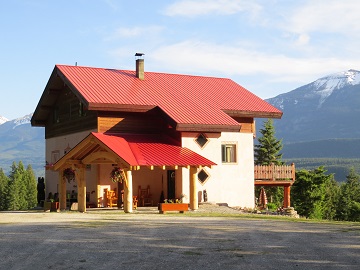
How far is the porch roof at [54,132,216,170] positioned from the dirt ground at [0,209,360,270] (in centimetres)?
779

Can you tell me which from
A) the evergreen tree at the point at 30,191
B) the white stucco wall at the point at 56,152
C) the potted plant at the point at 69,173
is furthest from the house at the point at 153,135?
the evergreen tree at the point at 30,191

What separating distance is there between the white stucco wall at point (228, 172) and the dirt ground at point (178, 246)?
1233 centimetres

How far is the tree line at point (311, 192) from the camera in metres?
63.1

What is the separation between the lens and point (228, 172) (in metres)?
34.3

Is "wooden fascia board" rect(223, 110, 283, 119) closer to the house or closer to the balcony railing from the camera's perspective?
the house

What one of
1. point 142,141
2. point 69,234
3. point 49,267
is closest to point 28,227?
point 69,234

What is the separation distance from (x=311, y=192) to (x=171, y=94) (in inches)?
1267

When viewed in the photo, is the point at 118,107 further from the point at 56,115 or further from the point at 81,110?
the point at 56,115

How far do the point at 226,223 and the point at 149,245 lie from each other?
22.0ft

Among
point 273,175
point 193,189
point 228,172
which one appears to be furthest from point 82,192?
point 273,175

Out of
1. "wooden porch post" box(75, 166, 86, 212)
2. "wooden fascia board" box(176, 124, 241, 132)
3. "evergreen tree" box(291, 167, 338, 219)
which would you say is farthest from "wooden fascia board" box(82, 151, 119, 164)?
"evergreen tree" box(291, 167, 338, 219)

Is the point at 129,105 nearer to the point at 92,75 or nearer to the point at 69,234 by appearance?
the point at 92,75

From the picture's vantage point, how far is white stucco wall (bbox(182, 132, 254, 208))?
106 ft

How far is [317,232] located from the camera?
1781 cm
